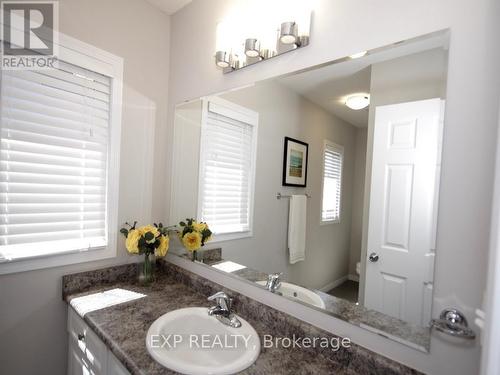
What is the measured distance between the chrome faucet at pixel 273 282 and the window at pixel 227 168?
255 millimetres

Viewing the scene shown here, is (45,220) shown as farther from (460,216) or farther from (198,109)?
(460,216)

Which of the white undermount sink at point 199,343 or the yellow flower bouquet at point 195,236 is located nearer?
the white undermount sink at point 199,343

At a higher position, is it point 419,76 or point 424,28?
point 424,28

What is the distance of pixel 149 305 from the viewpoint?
1251mm

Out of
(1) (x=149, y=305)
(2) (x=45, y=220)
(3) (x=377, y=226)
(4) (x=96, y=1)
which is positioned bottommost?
(1) (x=149, y=305)

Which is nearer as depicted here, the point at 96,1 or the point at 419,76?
the point at 419,76

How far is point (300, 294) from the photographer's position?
1091 millimetres

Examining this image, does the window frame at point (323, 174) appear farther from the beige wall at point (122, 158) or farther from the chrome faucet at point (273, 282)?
the beige wall at point (122, 158)

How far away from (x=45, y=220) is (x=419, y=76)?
1.68m

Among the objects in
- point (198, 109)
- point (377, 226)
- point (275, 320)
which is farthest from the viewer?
point (198, 109)

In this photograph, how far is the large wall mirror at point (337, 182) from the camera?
804 millimetres

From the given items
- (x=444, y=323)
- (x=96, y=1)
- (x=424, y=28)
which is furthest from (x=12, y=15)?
(x=444, y=323)

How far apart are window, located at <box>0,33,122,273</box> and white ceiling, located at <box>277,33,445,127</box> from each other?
101 centimetres

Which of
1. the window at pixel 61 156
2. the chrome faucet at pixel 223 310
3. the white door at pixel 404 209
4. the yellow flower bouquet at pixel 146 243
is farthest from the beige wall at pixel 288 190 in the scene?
the window at pixel 61 156
